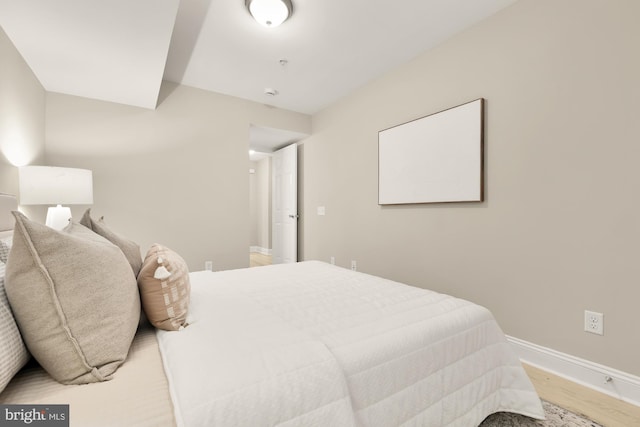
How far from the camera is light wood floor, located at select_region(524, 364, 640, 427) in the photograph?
4.81ft

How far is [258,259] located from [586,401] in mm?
5383

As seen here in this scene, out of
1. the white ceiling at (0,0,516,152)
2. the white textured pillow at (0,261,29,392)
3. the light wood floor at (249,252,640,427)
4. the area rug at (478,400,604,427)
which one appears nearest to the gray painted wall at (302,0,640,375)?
the light wood floor at (249,252,640,427)

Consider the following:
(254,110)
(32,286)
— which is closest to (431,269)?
(32,286)

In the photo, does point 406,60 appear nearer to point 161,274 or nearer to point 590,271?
point 590,271

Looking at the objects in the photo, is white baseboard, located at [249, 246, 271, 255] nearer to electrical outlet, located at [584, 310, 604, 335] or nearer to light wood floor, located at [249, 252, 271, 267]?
light wood floor, located at [249, 252, 271, 267]

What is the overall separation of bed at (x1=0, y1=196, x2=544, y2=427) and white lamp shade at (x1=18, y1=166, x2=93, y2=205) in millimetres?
484

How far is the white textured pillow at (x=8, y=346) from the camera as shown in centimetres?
66

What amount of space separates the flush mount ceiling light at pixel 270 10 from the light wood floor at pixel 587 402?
2.99 meters

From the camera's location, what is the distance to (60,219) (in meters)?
2.25

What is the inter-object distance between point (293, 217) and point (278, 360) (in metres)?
3.84

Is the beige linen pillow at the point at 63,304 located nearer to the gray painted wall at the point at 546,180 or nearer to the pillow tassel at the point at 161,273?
the pillow tassel at the point at 161,273

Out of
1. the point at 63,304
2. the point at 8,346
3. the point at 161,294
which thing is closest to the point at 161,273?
the point at 161,294

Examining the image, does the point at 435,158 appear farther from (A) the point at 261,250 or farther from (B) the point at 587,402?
(A) the point at 261,250

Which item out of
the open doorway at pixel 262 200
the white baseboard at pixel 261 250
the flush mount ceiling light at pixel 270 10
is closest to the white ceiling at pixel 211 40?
the flush mount ceiling light at pixel 270 10
